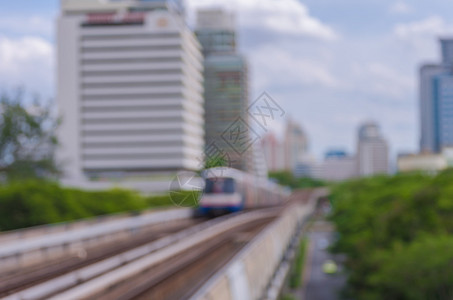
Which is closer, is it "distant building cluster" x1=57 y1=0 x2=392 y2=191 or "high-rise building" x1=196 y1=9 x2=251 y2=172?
"high-rise building" x1=196 y1=9 x2=251 y2=172

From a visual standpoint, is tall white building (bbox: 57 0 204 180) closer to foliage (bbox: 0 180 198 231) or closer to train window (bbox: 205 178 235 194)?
foliage (bbox: 0 180 198 231)

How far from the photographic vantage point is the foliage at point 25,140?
50.2m

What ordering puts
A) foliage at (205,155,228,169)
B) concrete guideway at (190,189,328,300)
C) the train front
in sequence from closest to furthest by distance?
1. foliage at (205,155,228,169)
2. concrete guideway at (190,189,328,300)
3. the train front

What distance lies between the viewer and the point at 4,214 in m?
30.0

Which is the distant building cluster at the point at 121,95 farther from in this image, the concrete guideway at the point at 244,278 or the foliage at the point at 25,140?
the concrete guideway at the point at 244,278

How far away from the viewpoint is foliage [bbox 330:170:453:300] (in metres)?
24.0

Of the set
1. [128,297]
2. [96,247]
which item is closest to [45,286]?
[128,297]

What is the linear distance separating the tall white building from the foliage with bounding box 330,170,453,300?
55.5 m

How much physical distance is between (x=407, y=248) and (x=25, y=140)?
1343 inches

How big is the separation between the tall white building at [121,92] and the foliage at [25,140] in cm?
3868

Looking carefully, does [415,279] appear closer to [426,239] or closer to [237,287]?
[426,239]

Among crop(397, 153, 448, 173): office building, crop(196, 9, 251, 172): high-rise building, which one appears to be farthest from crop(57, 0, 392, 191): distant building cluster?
crop(196, 9, 251, 172): high-rise building

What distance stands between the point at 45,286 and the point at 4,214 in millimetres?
19235

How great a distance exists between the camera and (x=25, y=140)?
5150cm
